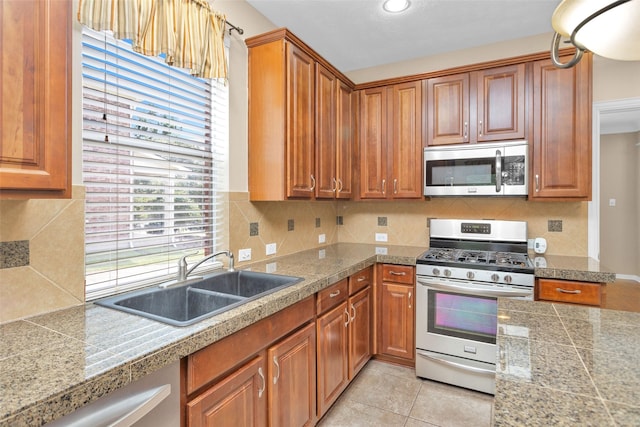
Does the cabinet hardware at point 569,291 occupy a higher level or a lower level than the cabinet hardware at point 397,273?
lower

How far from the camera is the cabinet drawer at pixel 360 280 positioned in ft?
7.81

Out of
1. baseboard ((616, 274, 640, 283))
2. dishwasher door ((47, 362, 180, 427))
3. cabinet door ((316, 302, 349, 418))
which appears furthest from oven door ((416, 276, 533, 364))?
baseboard ((616, 274, 640, 283))

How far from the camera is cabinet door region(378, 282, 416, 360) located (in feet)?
8.77

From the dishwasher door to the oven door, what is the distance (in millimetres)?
1944

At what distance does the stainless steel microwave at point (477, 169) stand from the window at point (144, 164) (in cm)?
173

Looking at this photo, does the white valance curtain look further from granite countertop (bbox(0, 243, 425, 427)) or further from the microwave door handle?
the microwave door handle

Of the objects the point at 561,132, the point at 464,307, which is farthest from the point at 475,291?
the point at 561,132

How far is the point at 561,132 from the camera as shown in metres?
2.47

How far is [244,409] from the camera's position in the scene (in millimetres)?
1354

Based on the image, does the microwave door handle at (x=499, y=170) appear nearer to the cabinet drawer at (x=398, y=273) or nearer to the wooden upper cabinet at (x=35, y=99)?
the cabinet drawer at (x=398, y=273)

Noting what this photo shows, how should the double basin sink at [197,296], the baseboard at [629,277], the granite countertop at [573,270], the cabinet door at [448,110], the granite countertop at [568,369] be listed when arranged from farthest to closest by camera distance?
the baseboard at [629,277], the cabinet door at [448,110], the granite countertop at [573,270], the double basin sink at [197,296], the granite countertop at [568,369]

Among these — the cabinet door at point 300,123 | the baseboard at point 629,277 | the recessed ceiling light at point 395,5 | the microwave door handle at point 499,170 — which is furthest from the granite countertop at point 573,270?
the baseboard at point 629,277

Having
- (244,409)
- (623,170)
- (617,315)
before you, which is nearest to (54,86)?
(244,409)

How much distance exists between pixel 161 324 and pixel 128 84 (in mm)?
1177
